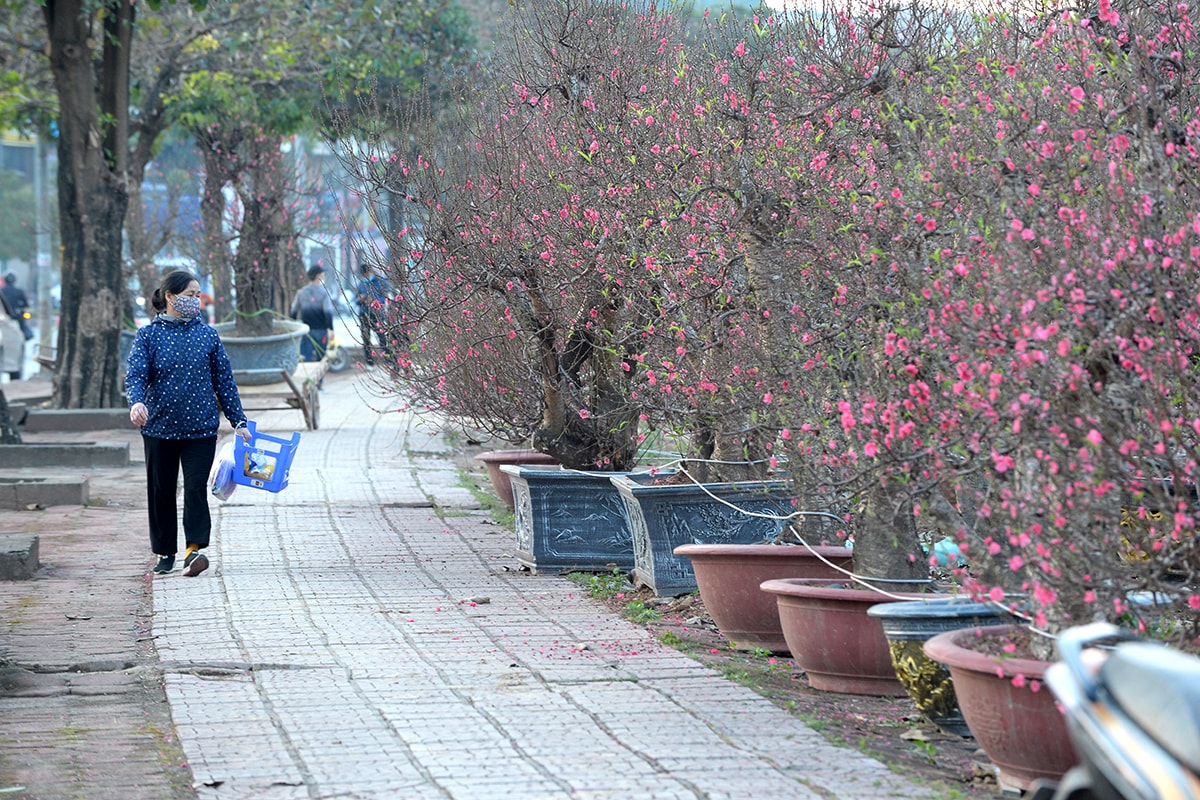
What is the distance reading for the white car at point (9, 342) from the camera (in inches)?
1067

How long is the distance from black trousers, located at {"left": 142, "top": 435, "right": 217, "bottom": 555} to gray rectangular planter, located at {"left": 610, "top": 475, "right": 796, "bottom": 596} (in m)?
2.60

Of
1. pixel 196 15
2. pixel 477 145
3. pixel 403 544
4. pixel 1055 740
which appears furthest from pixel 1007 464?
pixel 196 15

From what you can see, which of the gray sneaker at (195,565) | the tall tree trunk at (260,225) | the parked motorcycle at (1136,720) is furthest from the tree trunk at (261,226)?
the parked motorcycle at (1136,720)

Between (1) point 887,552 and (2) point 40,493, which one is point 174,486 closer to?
(2) point 40,493

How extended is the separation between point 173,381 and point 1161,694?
6962 millimetres

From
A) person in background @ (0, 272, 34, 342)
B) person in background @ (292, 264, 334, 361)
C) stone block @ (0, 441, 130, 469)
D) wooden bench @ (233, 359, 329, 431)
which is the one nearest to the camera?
stone block @ (0, 441, 130, 469)

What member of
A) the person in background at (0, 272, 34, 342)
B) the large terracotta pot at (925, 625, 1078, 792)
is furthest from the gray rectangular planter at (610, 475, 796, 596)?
the person in background at (0, 272, 34, 342)

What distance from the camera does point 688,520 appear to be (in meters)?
7.87

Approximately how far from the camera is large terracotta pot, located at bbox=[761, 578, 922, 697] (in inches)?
227

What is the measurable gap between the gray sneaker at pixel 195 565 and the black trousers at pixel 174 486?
0.09 metres

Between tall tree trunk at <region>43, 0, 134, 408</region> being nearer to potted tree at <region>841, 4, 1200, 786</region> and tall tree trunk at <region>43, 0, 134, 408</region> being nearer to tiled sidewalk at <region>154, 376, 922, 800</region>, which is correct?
tiled sidewalk at <region>154, 376, 922, 800</region>

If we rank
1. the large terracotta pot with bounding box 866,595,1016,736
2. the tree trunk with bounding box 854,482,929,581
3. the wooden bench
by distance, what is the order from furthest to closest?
the wooden bench, the tree trunk with bounding box 854,482,929,581, the large terracotta pot with bounding box 866,595,1016,736

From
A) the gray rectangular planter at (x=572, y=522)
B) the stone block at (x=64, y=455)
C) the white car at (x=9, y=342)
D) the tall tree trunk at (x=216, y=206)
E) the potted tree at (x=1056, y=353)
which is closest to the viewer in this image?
the potted tree at (x=1056, y=353)

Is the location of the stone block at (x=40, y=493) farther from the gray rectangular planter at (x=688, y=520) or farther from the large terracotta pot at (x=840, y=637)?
the large terracotta pot at (x=840, y=637)
